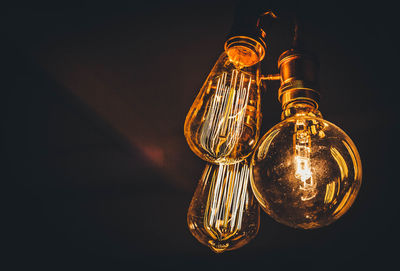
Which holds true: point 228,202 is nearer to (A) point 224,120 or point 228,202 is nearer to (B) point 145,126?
(A) point 224,120

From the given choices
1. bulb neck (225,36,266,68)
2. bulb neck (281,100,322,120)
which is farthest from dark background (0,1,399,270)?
bulb neck (281,100,322,120)

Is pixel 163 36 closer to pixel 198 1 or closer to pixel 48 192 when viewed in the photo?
pixel 198 1

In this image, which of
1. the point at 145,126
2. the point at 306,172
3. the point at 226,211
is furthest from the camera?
the point at 145,126

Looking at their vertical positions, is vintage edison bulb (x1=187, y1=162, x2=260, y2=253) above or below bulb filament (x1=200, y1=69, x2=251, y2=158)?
below

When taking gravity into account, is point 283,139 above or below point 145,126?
below

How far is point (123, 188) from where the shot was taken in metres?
1.33

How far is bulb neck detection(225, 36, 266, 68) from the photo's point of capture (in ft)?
1.23

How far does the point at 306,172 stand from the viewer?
366mm

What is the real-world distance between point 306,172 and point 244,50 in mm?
223

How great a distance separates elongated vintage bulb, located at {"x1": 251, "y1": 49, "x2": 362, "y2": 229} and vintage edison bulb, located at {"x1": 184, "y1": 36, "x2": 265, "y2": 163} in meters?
0.04

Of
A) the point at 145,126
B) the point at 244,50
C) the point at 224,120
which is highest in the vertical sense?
the point at 145,126

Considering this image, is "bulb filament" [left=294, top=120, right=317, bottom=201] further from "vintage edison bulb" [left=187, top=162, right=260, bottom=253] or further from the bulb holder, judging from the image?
"vintage edison bulb" [left=187, top=162, right=260, bottom=253]

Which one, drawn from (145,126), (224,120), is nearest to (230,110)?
(224,120)

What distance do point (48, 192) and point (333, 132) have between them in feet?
5.21
